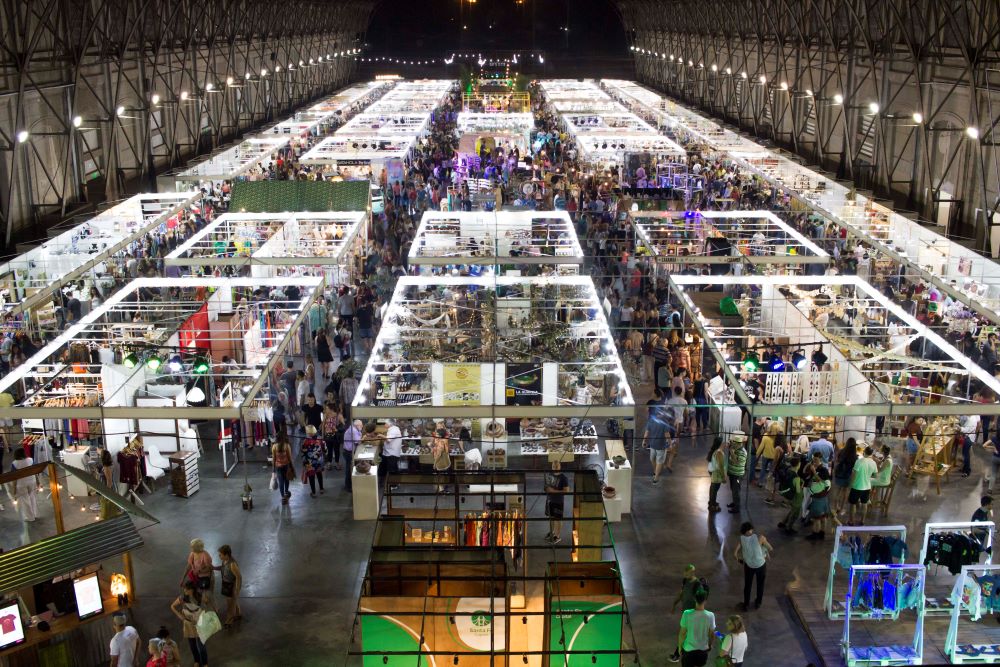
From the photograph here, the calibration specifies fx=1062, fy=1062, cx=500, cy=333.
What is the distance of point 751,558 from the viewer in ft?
35.2

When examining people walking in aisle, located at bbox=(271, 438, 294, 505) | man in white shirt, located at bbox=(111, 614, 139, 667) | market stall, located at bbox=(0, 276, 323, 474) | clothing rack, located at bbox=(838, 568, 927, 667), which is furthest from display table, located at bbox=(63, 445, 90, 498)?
clothing rack, located at bbox=(838, 568, 927, 667)

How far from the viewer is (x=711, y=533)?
12.7m

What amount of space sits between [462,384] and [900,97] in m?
21.9

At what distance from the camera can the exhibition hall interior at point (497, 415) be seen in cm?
990

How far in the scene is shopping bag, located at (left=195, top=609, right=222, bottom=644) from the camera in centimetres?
974

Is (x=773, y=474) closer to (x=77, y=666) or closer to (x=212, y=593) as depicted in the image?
(x=212, y=593)

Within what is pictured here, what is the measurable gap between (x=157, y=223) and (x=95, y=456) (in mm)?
9289

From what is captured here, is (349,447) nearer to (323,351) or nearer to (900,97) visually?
(323,351)

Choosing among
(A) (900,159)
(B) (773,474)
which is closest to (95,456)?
(B) (773,474)

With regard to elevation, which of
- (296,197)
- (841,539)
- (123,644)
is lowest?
(123,644)

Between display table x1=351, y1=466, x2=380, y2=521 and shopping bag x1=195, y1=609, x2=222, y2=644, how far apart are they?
335 cm

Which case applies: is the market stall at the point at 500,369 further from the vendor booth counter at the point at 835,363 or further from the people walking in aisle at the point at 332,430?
the vendor booth counter at the point at 835,363

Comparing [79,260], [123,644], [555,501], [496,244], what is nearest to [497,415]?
[555,501]

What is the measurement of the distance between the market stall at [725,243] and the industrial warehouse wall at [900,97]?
4.62 meters
